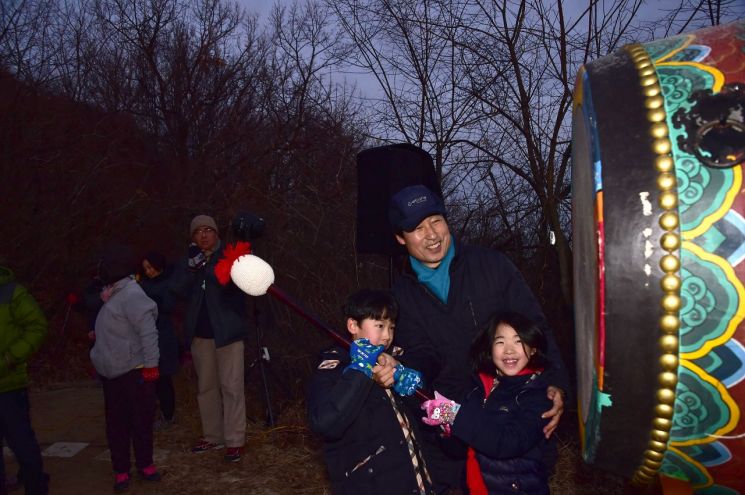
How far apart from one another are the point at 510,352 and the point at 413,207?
25.7 inches

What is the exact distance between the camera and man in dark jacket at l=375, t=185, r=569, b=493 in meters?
2.62

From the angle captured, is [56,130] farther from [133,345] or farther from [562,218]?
[562,218]

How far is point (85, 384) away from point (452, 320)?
737 cm

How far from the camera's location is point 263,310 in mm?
6289

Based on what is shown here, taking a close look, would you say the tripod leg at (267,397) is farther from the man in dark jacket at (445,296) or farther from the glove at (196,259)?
the man in dark jacket at (445,296)

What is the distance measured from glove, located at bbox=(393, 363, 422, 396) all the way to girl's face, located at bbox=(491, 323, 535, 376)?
1.02ft

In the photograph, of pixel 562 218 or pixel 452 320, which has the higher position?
pixel 562 218

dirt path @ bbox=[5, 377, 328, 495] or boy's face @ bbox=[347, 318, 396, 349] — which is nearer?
boy's face @ bbox=[347, 318, 396, 349]

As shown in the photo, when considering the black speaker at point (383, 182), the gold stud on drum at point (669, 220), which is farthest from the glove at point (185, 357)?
the gold stud on drum at point (669, 220)

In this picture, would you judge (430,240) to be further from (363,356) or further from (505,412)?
(505,412)

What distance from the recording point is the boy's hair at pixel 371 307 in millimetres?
2465

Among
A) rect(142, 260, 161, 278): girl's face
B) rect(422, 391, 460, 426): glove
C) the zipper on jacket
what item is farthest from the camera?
rect(142, 260, 161, 278): girl's face

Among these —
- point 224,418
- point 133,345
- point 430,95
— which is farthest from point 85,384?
point 430,95

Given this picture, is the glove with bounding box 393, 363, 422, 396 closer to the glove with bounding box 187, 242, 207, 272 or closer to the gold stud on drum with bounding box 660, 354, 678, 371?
the gold stud on drum with bounding box 660, 354, 678, 371
